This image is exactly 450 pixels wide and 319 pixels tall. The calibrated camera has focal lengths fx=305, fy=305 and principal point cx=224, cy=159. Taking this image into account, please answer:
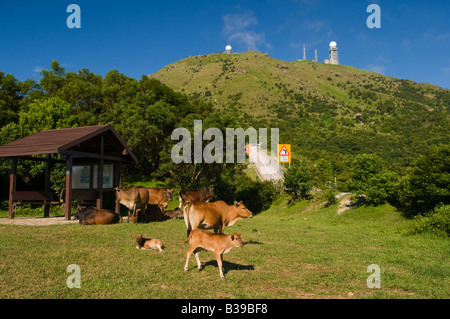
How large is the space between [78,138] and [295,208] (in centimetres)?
1724

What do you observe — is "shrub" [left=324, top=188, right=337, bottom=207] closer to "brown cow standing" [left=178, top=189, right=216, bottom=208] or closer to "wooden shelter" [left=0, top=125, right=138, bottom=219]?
"brown cow standing" [left=178, top=189, right=216, bottom=208]

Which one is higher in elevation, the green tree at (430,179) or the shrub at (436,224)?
the green tree at (430,179)

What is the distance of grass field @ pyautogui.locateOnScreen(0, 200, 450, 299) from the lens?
575 cm

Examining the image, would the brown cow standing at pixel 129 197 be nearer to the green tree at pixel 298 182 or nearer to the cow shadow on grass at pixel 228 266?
the cow shadow on grass at pixel 228 266

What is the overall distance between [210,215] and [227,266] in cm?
201

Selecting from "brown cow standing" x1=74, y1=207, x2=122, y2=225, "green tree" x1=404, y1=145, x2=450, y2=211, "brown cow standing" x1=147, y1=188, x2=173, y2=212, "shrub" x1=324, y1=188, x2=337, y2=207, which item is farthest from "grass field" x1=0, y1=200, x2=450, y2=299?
"shrub" x1=324, y1=188, x2=337, y2=207

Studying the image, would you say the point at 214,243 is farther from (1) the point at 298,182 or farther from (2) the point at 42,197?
(1) the point at 298,182

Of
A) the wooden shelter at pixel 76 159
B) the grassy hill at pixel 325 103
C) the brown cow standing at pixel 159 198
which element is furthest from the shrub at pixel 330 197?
the grassy hill at pixel 325 103

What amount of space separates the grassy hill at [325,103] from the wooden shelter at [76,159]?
4341 centimetres

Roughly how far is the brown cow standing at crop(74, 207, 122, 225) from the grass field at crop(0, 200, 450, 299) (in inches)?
70.4

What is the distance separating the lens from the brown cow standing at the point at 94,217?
1455 cm

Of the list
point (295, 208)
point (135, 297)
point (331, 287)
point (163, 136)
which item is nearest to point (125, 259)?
point (135, 297)

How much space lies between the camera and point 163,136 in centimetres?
2916

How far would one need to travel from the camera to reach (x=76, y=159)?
67.5ft
